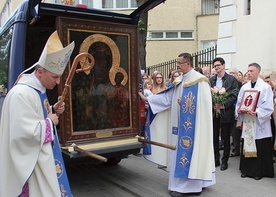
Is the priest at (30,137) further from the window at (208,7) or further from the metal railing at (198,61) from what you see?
the window at (208,7)

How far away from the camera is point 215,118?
21.3ft

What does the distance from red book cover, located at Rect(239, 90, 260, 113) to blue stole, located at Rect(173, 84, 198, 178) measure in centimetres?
138

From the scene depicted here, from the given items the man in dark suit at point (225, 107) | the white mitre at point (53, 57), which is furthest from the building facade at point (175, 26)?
the white mitre at point (53, 57)

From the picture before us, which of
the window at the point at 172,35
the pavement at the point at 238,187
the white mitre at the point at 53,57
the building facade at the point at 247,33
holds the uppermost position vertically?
the window at the point at 172,35

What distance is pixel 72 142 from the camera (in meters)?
4.78

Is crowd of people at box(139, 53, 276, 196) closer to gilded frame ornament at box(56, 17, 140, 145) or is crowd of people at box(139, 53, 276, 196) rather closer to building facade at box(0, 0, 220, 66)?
gilded frame ornament at box(56, 17, 140, 145)

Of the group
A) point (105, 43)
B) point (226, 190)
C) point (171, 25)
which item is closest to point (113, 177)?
point (226, 190)

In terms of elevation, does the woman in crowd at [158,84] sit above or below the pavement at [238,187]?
above

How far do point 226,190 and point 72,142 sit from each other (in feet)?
8.24

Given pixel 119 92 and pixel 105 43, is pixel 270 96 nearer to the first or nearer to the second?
pixel 119 92

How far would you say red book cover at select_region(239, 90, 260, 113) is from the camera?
18.6ft

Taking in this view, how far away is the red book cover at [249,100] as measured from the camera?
5.66m

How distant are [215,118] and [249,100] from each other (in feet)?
3.07

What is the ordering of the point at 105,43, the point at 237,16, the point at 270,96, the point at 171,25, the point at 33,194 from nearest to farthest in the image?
the point at 33,194
the point at 105,43
the point at 270,96
the point at 237,16
the point at 171,25
